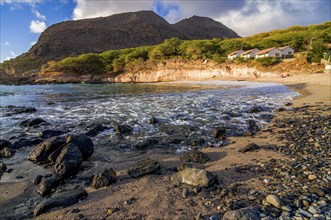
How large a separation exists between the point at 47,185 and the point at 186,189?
291 cm

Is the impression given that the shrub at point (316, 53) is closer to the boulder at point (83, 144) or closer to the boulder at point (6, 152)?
the boulder at point (83, 144)

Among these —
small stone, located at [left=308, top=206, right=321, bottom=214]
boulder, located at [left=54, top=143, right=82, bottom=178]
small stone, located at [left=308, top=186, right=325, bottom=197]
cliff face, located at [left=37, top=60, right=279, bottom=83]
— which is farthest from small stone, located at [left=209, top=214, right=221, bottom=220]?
cliff face, located at [left=37, top=60, right=279, bottom=83]

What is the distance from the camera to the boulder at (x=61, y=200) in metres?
3.69

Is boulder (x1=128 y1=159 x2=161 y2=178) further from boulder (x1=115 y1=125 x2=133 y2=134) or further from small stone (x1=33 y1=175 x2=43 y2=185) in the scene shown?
boulder (x1=115 y1=125 x2=133 y2=134)

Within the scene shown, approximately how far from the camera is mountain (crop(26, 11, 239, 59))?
4882 inches

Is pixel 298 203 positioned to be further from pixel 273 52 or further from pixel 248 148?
pixel 273 52

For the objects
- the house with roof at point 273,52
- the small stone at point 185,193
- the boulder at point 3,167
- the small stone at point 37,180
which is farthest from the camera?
the house with roof at point 273,52

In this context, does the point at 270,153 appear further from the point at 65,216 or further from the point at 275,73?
the point at 275,73

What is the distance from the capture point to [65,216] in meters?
3.52

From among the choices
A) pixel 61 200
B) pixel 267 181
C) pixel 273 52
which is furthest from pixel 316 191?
pixel 273 52

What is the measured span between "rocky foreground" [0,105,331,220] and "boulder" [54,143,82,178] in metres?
0.02

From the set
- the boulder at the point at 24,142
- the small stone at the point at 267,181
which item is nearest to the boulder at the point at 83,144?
the boulder at the point at 24,142

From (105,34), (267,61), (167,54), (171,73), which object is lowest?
(171,73)

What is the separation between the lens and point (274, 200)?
3520mm
